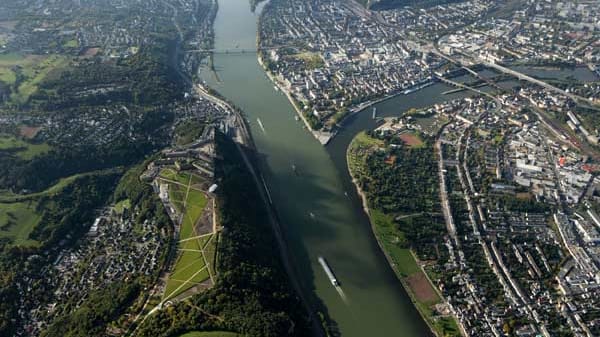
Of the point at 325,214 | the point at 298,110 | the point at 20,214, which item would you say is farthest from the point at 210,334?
the point at 298,110

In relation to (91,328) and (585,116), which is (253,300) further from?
(585,116)

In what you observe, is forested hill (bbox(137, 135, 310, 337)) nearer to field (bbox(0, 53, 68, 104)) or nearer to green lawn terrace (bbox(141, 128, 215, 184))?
green lawn terrace (bbox(141, 128, 215, 184))

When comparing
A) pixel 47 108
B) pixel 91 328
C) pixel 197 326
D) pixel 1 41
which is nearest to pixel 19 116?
pixel 47 108

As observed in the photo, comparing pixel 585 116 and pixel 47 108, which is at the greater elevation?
pixel 585 116

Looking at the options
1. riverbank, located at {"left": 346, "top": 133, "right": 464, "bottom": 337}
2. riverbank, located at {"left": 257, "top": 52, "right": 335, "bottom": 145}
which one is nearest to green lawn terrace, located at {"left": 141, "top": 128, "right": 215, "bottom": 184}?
riverbank, located at {"left": 257, "top": 52, "right": 335, "bottom": 145}

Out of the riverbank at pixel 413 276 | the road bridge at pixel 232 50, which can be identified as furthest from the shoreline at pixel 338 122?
the riverbank at pixel 413 276

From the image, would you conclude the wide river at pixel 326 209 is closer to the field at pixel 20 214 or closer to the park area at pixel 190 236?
the park area at pixel 190 236

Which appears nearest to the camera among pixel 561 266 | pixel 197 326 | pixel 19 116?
pixel 197 326
